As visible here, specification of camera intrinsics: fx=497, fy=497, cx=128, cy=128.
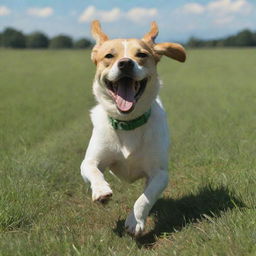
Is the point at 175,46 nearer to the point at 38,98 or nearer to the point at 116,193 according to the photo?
the point at 116,193

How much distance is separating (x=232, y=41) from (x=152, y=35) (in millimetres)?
95245

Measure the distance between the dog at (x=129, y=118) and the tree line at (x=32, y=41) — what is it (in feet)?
317

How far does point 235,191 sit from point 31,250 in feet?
6.76

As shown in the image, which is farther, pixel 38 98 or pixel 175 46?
pixel 38 98

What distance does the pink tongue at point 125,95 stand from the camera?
14.4 feet

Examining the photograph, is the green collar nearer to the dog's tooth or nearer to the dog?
the dog

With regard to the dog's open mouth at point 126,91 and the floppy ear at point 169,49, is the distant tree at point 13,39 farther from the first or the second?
the dog's open mouth at point 126,91

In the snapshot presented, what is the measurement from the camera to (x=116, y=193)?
5.50m

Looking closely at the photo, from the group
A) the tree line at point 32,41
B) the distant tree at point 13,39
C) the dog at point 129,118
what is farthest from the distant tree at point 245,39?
the dog at point 129,118

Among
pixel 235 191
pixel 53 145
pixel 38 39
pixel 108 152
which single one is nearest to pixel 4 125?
pixel 53 145

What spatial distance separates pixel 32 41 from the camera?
10506 cm

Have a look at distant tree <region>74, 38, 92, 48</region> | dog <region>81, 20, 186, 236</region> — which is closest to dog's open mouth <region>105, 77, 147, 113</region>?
dog <region>81, 20, 186, 236</region>

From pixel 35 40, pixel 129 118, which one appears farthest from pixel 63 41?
pixel 129 118

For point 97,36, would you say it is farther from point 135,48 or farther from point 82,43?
point 82,43
